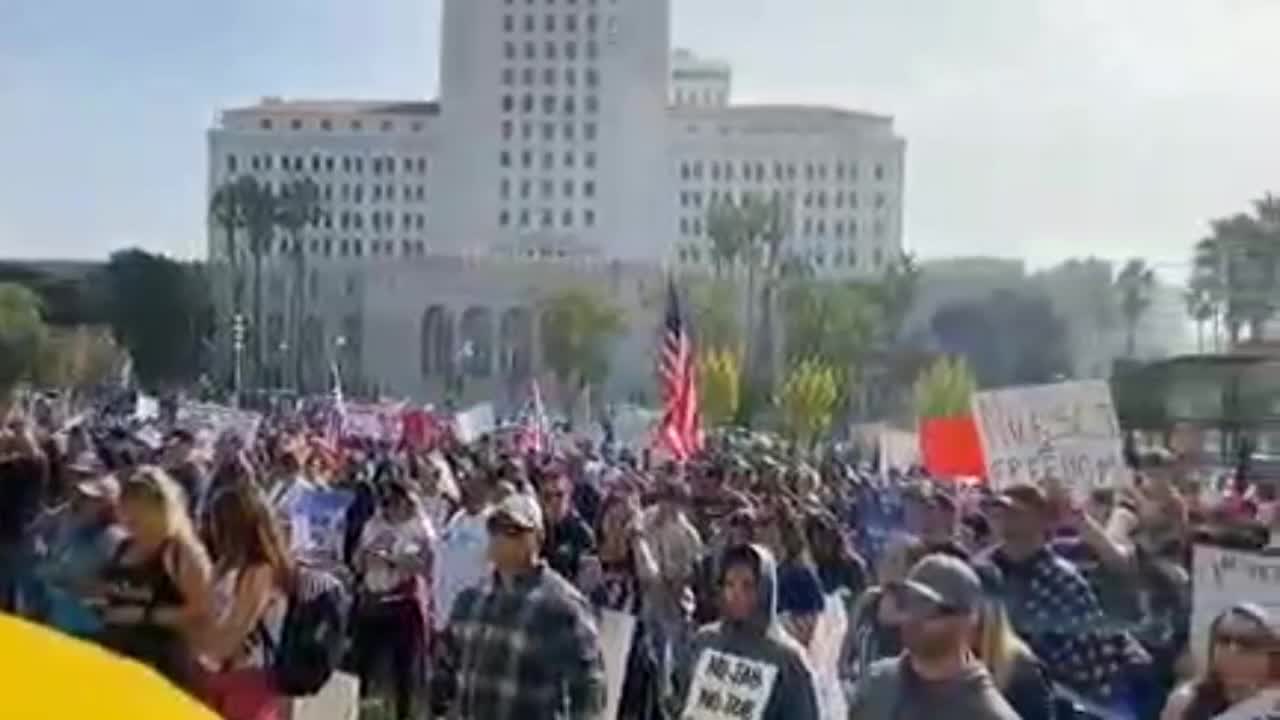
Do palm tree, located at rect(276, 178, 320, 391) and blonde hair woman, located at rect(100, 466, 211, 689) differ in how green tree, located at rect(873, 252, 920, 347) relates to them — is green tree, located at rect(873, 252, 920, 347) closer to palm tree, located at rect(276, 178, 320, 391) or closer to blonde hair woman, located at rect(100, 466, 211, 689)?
palm tree, located at rect(276, 178, 320, 391)

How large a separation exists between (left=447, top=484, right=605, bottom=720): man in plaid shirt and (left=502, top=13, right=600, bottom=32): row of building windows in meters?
149

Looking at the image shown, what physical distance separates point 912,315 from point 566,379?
17.8m

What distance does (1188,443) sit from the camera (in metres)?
14.3

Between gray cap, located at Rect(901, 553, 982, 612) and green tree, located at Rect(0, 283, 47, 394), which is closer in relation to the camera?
gray cap, located at Rect(901, 553, 982, 612)

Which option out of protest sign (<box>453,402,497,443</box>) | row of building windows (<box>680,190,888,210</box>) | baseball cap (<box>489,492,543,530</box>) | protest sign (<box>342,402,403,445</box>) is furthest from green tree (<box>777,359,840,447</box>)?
row of building windows (<box>680,190,888,210</box>)

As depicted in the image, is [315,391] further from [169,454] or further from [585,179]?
[169,454]

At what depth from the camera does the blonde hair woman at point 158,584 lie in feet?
19.1

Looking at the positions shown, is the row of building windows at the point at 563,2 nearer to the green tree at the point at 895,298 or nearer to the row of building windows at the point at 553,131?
the row of building windows at the point at 553,131

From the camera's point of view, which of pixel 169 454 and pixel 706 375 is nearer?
pixel 169 454

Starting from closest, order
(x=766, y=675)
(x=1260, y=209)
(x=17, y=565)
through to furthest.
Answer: (x=766, y=675) → (x=17, y=565) → (x=1260, y=209)

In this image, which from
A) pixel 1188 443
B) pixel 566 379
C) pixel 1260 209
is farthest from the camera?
pixel 566 379

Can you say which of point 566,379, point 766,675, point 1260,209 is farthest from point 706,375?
point 566,379

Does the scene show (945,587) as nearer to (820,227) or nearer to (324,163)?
(820,227)

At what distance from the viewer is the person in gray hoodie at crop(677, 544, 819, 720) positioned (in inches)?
256
